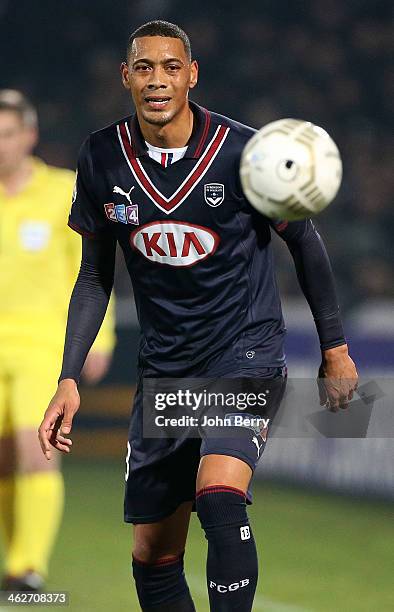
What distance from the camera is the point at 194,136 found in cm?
453

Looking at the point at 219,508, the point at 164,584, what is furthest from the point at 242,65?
the point at 219,508

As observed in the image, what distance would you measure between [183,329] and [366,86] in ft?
34.2

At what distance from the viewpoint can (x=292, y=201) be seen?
4.22 m

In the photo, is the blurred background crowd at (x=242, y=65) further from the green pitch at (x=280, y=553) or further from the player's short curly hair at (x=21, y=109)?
the player's short curly hair at (x=21, y=109)

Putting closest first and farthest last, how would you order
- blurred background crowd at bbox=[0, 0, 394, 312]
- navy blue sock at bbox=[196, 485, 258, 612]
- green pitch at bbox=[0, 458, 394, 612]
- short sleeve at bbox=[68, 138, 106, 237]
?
1. navy blue sock at bbox=[196, 485, 258, 612]
2. short sleeve at bbox=[68, 138, 106, 237]
3. green pitch at bbox=[0, 458, 394, 612]
4. blurred background crowd at bbox=[0, 0, 394, 312]

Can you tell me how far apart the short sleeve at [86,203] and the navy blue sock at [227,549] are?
1.06 m

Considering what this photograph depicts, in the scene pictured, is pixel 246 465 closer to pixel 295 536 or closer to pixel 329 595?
pixel 329 595

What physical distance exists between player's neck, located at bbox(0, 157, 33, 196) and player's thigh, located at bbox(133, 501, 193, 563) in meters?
2.61

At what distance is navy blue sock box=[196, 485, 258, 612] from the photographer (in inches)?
162

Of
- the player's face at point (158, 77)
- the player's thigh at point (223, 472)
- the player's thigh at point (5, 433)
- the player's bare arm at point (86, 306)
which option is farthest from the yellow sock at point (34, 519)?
the player's face at point (158, 77)

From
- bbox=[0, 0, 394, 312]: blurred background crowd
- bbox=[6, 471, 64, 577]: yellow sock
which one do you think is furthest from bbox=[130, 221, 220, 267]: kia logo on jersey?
bbox=[0, 0, 394, 312]: blurred background crowd

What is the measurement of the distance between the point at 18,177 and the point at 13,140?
0.20 metres

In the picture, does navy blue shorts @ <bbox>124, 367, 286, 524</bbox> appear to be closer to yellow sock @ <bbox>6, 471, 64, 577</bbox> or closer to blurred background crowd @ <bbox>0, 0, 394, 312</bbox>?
yellow sock @ <bbox>6, 471, 64, 577</bbox>

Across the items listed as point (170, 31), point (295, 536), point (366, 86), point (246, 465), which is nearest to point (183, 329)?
point (246, 465)
